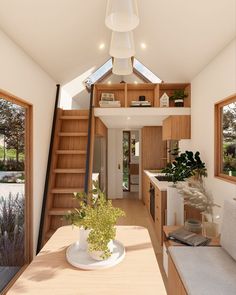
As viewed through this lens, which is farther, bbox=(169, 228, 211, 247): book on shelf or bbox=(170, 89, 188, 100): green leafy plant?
bbox=(170, 89, 188, 100): green leafy plant

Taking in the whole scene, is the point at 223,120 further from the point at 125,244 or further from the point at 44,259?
the point at 44,259

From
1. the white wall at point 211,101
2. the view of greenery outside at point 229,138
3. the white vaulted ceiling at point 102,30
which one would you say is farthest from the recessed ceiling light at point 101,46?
the view of greenery outside at point 229,138

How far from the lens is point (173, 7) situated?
231 centimetres

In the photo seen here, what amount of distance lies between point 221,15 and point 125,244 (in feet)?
7.28

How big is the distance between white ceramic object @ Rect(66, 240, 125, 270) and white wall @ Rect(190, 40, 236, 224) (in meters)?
1.58

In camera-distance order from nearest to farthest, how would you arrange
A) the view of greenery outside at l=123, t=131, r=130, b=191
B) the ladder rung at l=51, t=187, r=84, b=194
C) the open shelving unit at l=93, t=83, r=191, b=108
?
the ladder rung at l=51, t=187, r=84, b=194
the open shelving unit at l=93, t=83, r=191, b=108
the view of greenery outside at l=123, t=131, r=130, b=191

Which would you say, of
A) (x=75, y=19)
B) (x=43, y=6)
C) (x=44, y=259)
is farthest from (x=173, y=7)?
(x=44, y=259)

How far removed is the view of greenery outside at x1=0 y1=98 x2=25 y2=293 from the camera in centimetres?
237

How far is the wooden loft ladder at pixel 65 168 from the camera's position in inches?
127

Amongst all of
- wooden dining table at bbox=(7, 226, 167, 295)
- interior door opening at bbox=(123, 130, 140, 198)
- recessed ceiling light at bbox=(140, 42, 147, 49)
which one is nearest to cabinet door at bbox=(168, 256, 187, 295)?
wooden dining table at bbox=(7, 226, 167, 295)

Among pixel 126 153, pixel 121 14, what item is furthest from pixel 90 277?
pixel 126 153

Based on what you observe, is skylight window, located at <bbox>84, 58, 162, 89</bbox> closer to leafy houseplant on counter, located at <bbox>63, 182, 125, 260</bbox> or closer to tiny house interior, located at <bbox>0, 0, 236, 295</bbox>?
tiny house interior, located at <bbox>0, 0, 236, 295</bbox>

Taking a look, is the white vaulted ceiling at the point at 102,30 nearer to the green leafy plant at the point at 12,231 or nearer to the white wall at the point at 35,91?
the white wall at the point at 35,91

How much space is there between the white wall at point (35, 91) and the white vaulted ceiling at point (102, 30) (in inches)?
4.9
